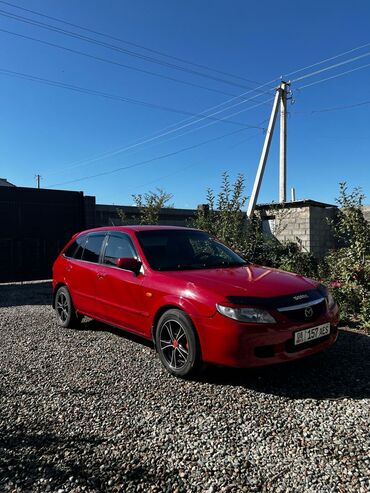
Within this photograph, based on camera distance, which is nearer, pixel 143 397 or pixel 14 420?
pixel 14 420

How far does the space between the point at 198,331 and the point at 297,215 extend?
6205 mm

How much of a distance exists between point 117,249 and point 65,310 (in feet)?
5.41

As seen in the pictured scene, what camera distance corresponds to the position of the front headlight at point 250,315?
11.8 feet

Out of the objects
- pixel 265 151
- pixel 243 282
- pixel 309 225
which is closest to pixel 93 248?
pixel 243 282

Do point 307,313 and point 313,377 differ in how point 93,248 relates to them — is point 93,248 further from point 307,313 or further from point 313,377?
point 313,377

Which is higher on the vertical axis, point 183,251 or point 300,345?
point 183,251

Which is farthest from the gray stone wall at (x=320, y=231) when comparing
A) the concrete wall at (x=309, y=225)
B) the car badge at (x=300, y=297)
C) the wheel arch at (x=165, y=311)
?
the wheel arch at (x=165, y=311)

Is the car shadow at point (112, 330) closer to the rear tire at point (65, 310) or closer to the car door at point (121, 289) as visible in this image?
the rear tire at point (65, 310)

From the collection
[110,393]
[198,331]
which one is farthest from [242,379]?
[110,393]

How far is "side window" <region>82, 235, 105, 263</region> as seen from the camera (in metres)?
5.62

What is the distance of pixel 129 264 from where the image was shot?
4.62m

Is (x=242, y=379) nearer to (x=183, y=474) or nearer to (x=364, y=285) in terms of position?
(x=183, y=474)

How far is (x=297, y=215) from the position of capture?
9320 mm

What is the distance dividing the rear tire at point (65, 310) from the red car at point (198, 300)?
1.22 ft
